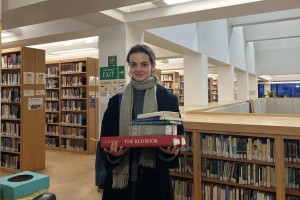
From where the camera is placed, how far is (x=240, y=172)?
2.74m

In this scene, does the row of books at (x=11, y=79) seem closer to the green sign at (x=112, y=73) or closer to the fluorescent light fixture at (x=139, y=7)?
the green sign at (x=112, y=73)

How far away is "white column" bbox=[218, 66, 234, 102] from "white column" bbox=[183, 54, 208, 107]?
2.58 metres

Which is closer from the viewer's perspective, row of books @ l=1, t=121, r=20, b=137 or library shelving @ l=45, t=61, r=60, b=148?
row of books @ l=1, t=121, r=20, b=137

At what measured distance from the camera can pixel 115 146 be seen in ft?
4.10

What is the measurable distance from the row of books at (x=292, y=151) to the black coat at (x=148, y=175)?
1.64 metres

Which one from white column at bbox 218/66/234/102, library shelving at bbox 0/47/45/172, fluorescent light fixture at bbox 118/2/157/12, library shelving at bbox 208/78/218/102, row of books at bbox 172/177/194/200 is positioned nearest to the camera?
row of books at bbox 172/177/194/200

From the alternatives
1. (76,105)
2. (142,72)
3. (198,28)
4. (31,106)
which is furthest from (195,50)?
(142,72)

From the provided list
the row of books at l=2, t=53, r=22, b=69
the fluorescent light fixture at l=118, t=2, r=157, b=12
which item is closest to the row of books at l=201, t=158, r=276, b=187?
the fluorescent light fixture at l=118, t=2, r=157, b=12

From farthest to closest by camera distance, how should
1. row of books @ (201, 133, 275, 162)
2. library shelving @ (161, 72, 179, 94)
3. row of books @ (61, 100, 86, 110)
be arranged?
library shelving @ (161, 72, 179, 94)
row of books @ (61, 100, 86, 110)
row of books @ (201, 133, 275, 162)

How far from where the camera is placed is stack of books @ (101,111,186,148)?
125 centimetres

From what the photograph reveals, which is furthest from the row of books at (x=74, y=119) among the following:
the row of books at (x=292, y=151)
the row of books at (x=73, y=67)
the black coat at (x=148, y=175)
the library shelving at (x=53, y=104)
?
the black coat at (x=148, y=175)

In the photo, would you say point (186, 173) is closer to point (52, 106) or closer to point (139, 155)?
point (139, 155)

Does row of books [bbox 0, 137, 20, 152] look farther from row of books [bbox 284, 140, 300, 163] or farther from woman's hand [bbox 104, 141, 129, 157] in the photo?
row of books [bbox 284, 140, 300, 163]

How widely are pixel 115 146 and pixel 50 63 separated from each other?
6.14 metres
